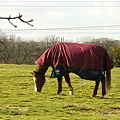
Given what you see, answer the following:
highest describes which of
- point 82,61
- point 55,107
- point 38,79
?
point 82,61

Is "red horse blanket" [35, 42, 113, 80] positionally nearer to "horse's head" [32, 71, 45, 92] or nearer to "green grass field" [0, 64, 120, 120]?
"horse's head" [32, 71, 45, 92]

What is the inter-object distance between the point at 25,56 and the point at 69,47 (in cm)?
4473

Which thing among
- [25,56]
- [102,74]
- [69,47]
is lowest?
[25,56]

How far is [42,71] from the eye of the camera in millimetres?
13633

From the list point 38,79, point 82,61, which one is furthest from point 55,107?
point 38,79

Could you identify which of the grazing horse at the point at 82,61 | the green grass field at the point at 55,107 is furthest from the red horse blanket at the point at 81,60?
the green grass field at the point at 55,107

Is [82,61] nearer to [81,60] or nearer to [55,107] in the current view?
[81,60]

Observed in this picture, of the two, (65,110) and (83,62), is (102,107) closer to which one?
(65,110)

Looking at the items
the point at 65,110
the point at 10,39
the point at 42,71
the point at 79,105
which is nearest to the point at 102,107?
the point at 79,105

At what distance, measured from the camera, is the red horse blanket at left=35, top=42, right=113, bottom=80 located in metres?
12.9

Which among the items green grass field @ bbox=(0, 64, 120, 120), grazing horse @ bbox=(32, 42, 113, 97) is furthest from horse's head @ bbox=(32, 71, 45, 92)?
grazing horse @ bbox=(32, 42, 113, 97)

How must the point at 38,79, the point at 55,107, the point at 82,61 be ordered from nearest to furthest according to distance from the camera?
the point at 55,107 → the point at 82,61 → the point at 38,79

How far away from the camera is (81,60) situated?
12938 mm

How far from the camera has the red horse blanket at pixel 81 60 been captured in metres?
12.9
